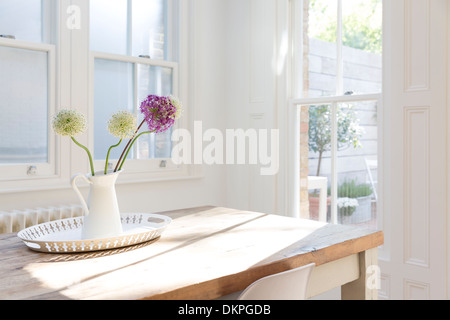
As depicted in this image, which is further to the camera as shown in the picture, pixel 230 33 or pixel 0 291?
pixel 230 33

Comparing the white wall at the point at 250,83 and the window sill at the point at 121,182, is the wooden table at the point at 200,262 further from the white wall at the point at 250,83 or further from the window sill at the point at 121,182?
the white wall at the point at 250,83

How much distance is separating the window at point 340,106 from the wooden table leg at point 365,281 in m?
1.25

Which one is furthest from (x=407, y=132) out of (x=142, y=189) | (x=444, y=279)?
(x=142, y=189)

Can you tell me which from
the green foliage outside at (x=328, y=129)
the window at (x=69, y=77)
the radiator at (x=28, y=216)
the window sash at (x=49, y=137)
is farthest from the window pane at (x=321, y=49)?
the radiator at (x=28, y=216)

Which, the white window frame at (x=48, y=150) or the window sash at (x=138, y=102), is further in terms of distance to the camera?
the window sash at (x=138, y=102)

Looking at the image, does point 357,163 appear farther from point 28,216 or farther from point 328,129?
point 28,216

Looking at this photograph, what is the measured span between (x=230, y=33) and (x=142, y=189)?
161cm

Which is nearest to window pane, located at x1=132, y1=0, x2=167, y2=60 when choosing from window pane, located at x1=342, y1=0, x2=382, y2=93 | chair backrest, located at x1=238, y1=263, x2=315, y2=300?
window pane, located at x1=342, y1=0, x2=382, y2=93

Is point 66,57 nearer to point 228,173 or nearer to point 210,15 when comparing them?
point 210,15

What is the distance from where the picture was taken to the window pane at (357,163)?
2912 millimetres

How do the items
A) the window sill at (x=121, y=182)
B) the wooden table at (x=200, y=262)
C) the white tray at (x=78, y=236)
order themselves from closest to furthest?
the wooden table at (x=200, y=262), the white tray at (x=78, y=236), the window sill at (x=121, y=182)

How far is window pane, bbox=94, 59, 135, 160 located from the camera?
301cm

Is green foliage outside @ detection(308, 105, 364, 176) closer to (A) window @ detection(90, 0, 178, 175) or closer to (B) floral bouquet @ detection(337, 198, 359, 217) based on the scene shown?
(B) floral bouquet @ detection(337, 198, 359, 217)

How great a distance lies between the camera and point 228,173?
12.5 ft
